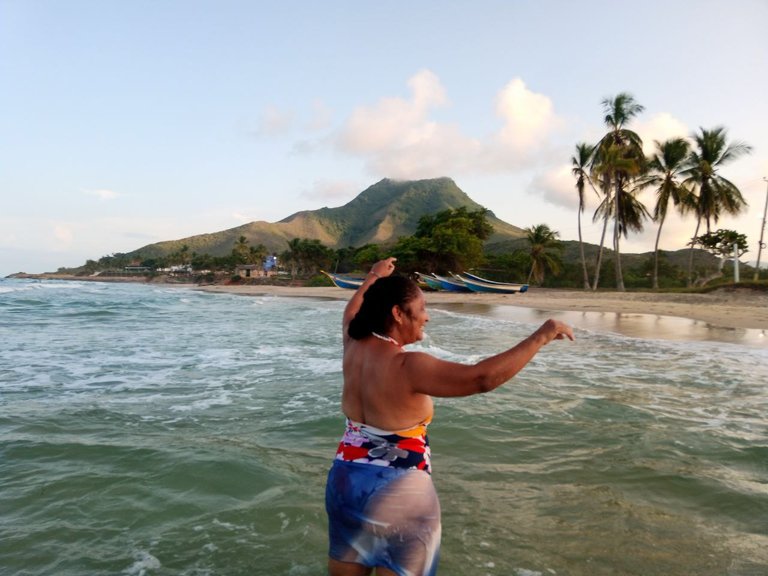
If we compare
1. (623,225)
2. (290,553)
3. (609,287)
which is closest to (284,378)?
(290,553)

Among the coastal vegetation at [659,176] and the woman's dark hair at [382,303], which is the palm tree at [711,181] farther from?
the woman's dark hair at [382,303]

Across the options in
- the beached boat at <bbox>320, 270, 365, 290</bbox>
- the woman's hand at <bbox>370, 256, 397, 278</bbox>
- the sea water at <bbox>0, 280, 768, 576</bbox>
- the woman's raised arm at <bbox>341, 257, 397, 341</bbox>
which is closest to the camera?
the woman's raised arm at <bbox>341, 257, 397, 341</bbox>

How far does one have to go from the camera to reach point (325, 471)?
4219 millimetres

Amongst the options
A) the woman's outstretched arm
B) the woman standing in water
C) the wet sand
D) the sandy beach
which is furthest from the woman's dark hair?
the sandy beach

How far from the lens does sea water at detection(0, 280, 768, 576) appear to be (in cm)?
294

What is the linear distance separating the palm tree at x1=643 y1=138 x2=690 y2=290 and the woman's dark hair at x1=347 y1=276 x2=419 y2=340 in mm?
36999

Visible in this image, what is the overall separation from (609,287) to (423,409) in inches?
1750

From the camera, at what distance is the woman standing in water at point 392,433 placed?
5.91 feet

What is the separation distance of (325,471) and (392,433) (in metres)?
2.55

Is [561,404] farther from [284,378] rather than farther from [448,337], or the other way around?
[448,337]

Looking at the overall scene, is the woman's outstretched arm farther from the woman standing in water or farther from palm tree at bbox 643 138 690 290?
palm tree at bbox 643 138 690 290

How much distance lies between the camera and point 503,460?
444cm

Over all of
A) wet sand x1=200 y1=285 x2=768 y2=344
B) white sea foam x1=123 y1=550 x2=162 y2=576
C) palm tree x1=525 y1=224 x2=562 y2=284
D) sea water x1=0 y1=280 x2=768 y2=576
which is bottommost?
white sea foam x1=123 y1=550 x2=162 y2=576

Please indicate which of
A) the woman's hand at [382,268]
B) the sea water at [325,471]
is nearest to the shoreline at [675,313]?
the sea water at [325,471]
